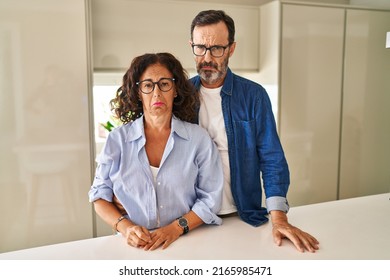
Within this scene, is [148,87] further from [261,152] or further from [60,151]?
[60,151]

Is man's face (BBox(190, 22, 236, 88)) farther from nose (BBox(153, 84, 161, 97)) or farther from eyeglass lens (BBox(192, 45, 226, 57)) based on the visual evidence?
nose (BBox(153, 84, 161, 97))

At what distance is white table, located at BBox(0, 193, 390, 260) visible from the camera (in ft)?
4.22

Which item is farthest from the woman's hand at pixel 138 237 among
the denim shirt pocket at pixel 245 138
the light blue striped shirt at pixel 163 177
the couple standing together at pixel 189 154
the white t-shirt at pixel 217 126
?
the denim shirt pocket at pixel 245 138

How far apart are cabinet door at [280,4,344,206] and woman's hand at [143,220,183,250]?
225 cm

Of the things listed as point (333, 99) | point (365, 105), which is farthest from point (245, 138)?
point (365, 105)

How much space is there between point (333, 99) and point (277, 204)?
2396mm

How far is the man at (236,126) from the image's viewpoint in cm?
160

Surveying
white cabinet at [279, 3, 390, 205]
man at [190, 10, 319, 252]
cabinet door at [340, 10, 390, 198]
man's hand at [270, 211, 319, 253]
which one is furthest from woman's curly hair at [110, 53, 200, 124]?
cabinet door at [340, 10, 390, 198]

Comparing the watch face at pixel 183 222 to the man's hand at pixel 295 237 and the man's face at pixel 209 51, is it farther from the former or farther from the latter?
the man's face at pixel 209 51

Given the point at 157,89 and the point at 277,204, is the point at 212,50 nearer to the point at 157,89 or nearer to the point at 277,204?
the point at 157,89

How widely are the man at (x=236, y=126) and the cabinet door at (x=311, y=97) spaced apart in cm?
184

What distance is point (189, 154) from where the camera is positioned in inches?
58.9
